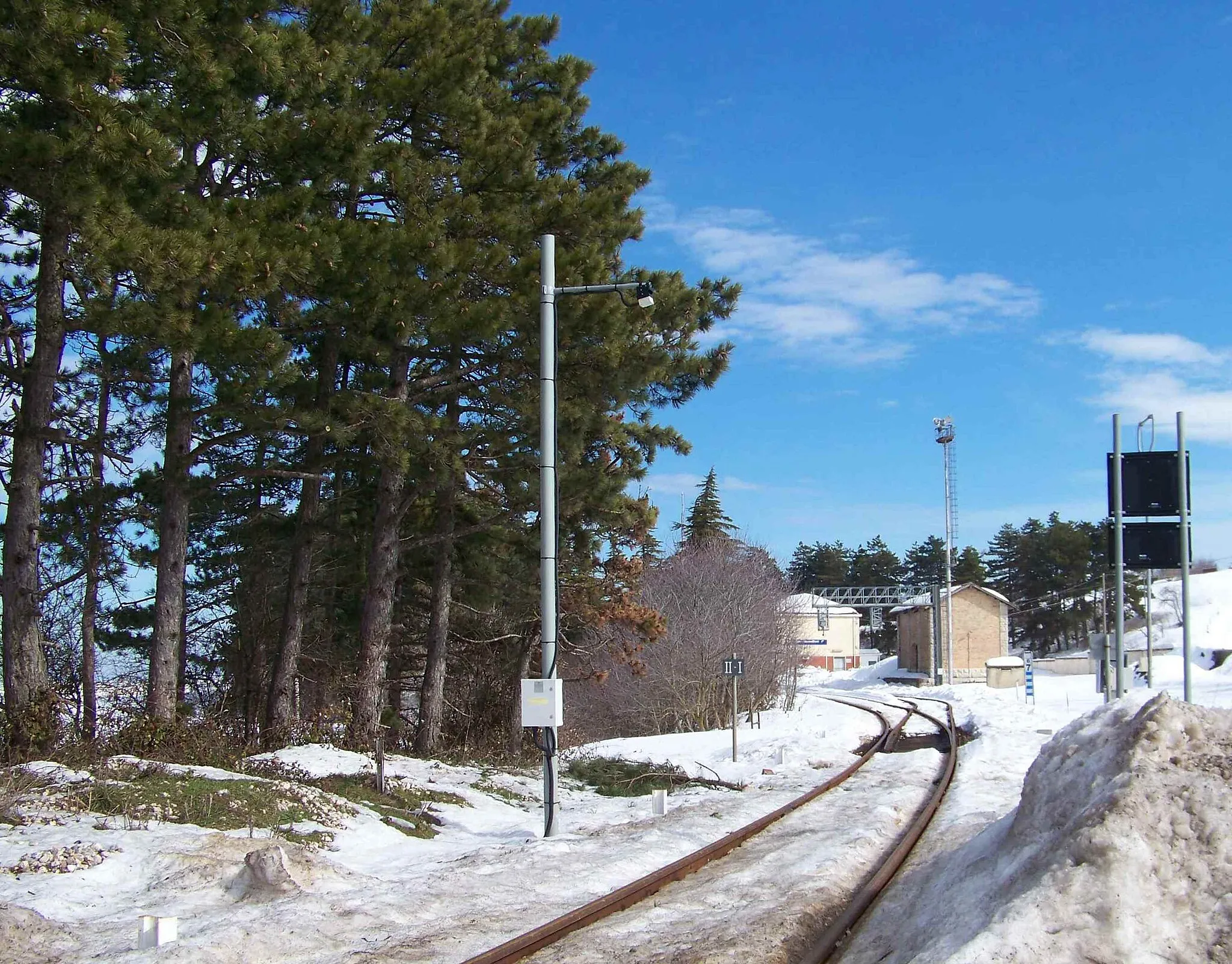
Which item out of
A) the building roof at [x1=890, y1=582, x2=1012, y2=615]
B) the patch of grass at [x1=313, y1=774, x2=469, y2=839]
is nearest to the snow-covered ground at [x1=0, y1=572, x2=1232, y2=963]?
the patch of grass at [x1=313, y1=774, x2=469, y2=839]

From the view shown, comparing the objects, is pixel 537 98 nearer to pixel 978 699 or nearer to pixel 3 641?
pixel 3 641

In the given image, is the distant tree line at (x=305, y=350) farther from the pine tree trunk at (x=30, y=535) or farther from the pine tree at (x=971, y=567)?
the pine tree at (x=971, y=567)

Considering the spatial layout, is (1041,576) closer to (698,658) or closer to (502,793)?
(698,658)

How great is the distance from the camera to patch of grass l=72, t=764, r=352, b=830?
11.0 meters

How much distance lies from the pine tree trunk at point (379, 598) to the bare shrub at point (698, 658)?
55.4ft

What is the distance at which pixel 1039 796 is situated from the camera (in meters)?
7.82

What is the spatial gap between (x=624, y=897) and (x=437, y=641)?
13.9 metres

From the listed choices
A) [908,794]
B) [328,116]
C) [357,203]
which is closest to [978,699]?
[908,794]

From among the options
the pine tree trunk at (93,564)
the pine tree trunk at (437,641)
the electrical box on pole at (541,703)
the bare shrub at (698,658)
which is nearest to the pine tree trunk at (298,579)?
the pine tree trunk at (93,564)

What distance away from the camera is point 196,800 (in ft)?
37.8

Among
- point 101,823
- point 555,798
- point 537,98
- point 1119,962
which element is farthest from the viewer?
point 537,98

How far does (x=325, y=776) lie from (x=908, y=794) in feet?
26.2

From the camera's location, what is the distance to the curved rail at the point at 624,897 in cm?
698

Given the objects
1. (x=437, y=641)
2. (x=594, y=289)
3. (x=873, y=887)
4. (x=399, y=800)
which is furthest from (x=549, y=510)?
(x=437, y=641)
